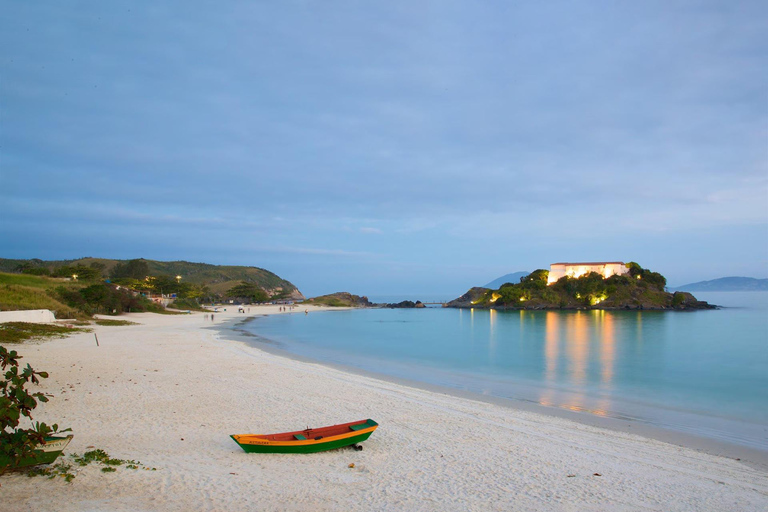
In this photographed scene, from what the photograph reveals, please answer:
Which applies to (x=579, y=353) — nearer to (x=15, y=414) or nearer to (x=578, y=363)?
(x=578, y=363)

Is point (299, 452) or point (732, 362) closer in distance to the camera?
point (299, 452)

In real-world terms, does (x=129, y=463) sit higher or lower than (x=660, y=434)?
higher

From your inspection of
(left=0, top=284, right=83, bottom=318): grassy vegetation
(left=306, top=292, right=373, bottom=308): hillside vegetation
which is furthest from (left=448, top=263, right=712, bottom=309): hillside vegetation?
(left=0, top=284, right=83, bottom=318): grassy vegetation

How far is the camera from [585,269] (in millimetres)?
104875

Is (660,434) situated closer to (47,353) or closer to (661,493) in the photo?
(661,493)

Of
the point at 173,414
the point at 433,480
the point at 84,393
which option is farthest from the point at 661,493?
the point at 84,393

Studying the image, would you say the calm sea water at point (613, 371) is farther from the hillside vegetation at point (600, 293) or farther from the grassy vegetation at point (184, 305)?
the hillside vegetation at point (600, 293)

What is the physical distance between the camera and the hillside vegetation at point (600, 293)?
9388cm

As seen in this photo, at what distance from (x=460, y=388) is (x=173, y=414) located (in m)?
10.2

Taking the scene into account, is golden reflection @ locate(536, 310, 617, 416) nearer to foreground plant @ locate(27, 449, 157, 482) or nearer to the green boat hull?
the green boat hull

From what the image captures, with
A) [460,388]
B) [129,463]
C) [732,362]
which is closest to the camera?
[129,463]

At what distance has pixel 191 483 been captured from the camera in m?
5.96

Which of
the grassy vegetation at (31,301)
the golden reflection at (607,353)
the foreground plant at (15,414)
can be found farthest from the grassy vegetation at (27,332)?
the golden reflection at (607,353)

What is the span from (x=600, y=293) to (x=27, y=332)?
97.7 meters
